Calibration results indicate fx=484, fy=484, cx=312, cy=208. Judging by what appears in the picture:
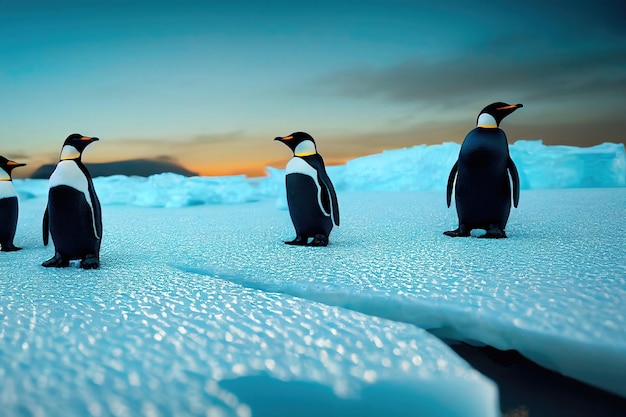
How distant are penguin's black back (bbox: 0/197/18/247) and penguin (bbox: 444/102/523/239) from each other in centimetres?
222

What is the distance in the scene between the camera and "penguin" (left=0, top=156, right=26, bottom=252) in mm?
2398

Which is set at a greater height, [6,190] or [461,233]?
[6,190]

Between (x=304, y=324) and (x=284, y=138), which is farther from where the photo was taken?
(x=284, y=138)

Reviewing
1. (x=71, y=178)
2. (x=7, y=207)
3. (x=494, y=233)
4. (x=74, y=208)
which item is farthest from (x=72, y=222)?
(x=494, y=233)

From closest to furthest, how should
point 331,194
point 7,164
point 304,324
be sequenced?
1. point 304,324
2. point 331,194
3. point 7,164

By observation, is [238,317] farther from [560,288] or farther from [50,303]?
[560,288]

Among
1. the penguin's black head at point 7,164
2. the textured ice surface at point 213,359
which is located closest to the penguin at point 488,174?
the textured ice surface at point 213,359

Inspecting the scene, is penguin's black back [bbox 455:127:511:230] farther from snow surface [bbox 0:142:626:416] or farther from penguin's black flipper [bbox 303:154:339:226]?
penguin's black flipper [bbox 303:154:339:226]

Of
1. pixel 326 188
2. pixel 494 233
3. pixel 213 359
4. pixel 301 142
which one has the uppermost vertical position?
pixel 301 142

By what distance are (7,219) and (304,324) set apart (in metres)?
2.02

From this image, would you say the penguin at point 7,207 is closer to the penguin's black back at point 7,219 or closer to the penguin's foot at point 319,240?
the penguin's black back at point 7,219

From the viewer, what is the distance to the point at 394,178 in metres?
→ 8.11

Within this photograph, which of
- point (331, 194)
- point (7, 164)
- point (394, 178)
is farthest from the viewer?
point (394, 178)

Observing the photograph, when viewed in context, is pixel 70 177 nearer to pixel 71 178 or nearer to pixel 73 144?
pixel 71 178
